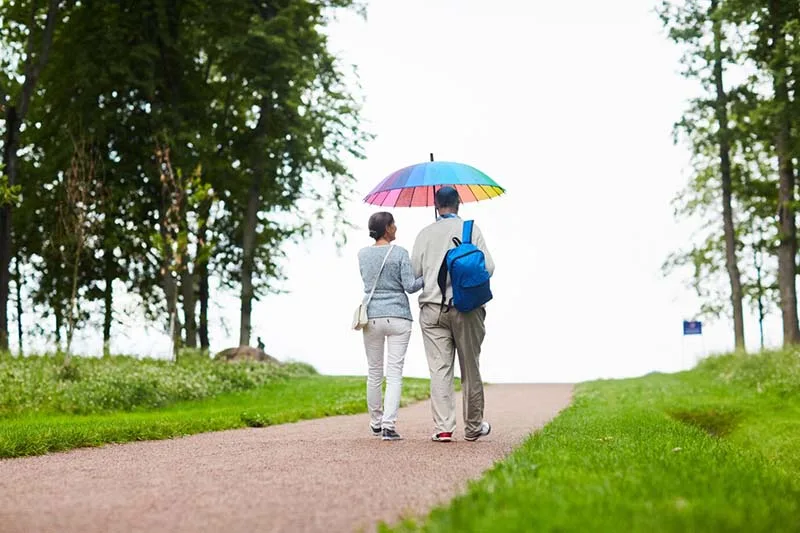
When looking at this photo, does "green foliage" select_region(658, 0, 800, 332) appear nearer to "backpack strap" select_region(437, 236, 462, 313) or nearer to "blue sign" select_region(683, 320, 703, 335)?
"blue sign" select_region(683, 320, 703, 335)

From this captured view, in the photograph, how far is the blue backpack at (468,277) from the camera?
30.7ft

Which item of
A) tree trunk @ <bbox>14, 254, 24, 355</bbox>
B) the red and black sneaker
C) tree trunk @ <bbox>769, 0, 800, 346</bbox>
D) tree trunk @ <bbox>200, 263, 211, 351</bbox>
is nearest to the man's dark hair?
the red and black sneaker

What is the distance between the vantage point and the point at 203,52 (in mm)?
34188

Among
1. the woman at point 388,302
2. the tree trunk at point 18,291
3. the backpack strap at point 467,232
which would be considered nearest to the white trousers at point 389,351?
the woman at point 388,302

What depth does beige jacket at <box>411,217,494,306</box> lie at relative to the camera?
31.8ft

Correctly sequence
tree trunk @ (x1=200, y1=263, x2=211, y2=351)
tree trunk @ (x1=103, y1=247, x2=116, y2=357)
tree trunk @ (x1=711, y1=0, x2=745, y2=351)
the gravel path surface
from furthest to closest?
tree trunk @ (x1=200, y1=263, x2=211, y2=351) → tree trunk @ (x1=103, y1=247, x2=116, y2=357) → tree trunk @ (x1=711, y1=0, x2=745, y2=351) → the gravel path surface

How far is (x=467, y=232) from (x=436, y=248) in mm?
384

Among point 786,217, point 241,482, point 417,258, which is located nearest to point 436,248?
point 417,258

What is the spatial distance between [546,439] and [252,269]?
74.9 feet

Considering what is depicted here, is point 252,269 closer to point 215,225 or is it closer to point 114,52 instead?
point 215,225

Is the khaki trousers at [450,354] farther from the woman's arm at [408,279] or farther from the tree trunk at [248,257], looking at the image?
the tree trunk at [248,257]

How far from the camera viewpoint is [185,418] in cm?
1348

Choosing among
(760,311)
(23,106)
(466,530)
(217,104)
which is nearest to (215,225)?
(217,104)

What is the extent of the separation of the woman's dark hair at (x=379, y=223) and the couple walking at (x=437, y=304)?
0.01 metres
